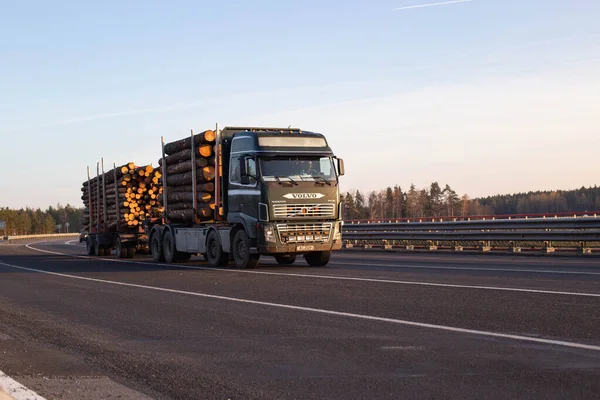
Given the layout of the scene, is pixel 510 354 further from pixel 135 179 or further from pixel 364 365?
pixel 135 179

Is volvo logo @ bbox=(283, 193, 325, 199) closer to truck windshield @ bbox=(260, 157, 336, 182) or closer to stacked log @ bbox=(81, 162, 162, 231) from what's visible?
truck windshield @ bbox=(260, 157, 336, 182)

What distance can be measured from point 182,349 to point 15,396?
84.6 inches

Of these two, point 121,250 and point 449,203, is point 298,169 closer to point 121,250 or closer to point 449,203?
point 121,250

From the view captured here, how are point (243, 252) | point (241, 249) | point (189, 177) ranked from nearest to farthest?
point (243, 252), point (241, 249), point (189, 177)

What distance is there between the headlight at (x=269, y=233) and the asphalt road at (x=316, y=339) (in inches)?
167

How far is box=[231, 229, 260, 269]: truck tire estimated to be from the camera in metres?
19.1

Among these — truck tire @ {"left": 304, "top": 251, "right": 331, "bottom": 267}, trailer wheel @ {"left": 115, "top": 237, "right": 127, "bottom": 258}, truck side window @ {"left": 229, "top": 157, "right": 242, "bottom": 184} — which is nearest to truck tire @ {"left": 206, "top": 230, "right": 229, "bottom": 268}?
truck side window @ {"left": 229, "top": 157, "right": 242, "bottom": 184}

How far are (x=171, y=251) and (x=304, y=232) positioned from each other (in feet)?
22.3

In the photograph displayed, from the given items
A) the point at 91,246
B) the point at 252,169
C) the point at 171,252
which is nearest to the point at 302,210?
the point at 252,169

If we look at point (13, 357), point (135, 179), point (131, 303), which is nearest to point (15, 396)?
point (13, 357)

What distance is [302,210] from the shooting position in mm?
18562

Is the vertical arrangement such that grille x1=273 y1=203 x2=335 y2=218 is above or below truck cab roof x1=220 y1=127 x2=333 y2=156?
below

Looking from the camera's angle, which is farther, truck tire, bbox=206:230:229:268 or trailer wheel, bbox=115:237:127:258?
trailer wheel, bbox=115:237:127:258

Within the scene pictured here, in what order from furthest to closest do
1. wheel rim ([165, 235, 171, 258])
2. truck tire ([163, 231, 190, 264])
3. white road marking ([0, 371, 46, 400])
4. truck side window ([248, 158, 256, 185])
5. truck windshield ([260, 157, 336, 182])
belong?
wheel rim ([165, 235, 171, 258]) → truck tire ([163, 231, 190, 264]) → truck side window ([248, 158, 256, 185]) → truck windshield ([260, 157, 336, 182]) → white road marking ([0, 371, 46, 400])
